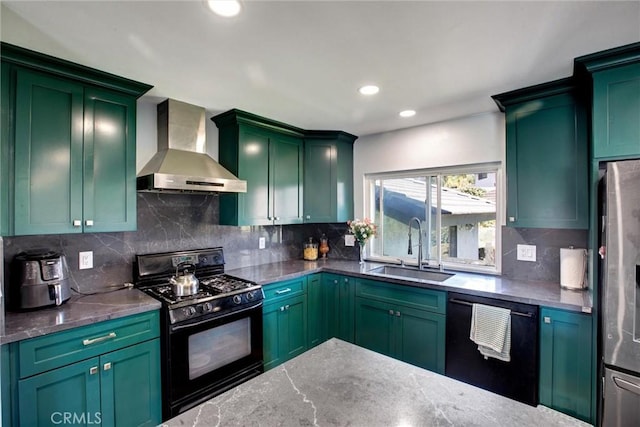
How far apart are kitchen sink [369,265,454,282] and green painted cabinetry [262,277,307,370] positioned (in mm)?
759

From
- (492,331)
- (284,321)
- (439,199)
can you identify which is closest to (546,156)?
(439,199)

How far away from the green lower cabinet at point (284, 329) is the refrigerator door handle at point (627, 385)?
7.13ft

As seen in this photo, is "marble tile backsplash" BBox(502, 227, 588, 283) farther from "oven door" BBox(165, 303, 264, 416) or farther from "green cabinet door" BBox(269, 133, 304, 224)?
"oven door" BBox(165, 303, 264, 416)

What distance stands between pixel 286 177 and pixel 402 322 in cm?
179

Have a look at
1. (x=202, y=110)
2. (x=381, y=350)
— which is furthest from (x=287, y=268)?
(x=202, y=110)

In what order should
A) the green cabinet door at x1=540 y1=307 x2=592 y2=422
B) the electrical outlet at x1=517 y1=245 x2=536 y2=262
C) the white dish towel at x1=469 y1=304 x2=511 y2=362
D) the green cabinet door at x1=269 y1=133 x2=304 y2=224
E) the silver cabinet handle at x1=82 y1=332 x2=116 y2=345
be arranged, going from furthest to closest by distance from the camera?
the green cabinet door at x1=269 y1=133 x2=304 y2=224 → the electrical outlet at x1=517 y1=245 x2=536 y2=262 → the white dish towel at x1=469 y1=304 x2=511 y2=362 → the green cabinet door at x1=540 y1=307 x2=592 y2=422 → the silver cabinet handle at x1=82 y1=332 x2=116 y2=345

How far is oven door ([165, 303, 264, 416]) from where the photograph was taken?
194cm

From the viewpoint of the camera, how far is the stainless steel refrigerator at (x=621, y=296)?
1.53 meters

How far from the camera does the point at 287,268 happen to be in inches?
120

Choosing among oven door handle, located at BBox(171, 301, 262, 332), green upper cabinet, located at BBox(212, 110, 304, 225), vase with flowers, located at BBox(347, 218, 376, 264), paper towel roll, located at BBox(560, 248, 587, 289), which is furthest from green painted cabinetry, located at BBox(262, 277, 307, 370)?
paper towel roll, located at BBox(560, 248, 587, 289)

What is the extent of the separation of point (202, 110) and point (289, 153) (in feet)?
3.19

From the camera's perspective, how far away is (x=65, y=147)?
1858 millimetres

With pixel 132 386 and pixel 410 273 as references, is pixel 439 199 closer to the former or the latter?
pixel 410 273

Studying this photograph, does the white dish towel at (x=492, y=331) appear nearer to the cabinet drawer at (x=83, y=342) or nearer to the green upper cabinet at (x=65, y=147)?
the cabinet drawer at (x=83, y=342)
